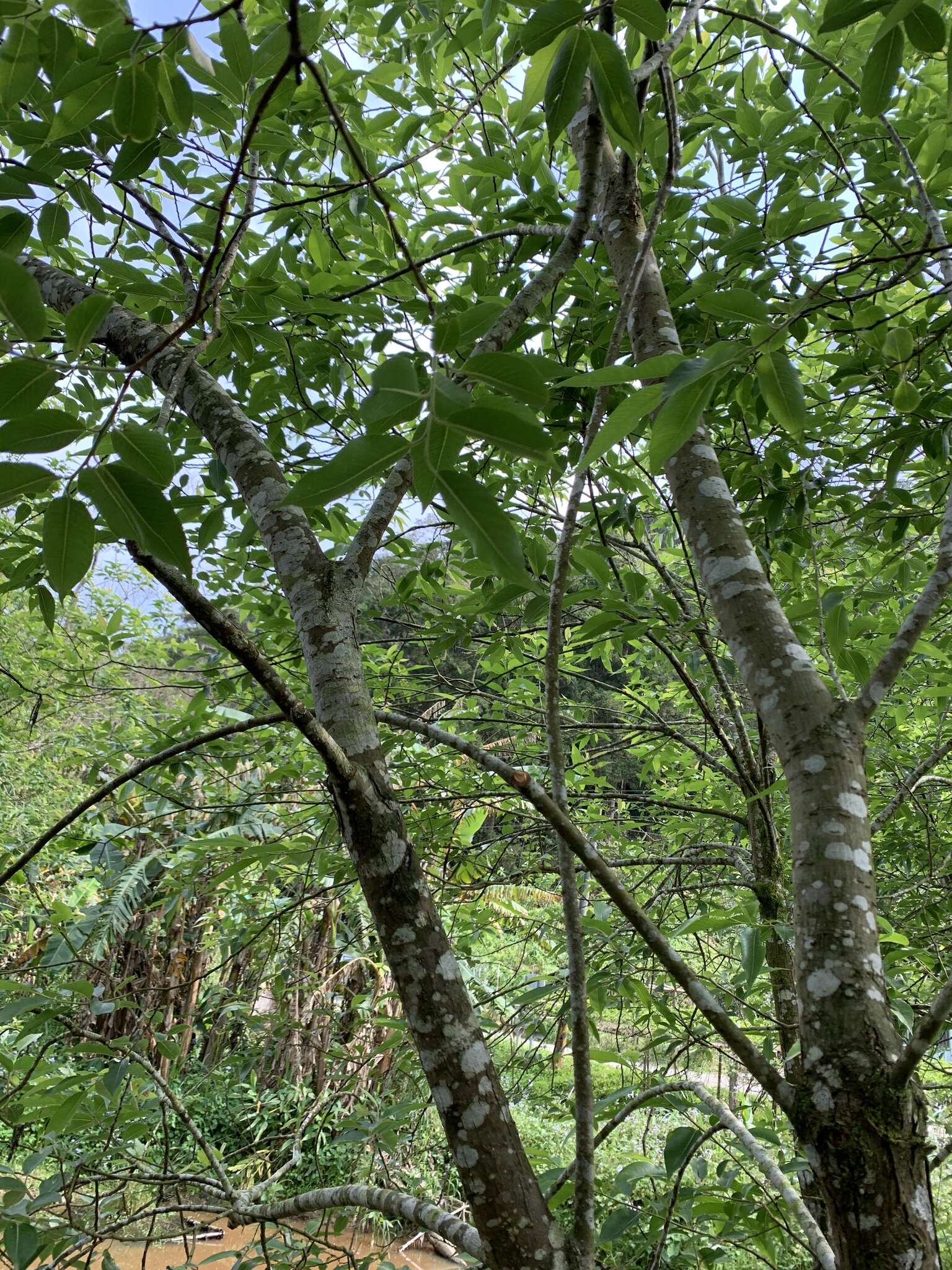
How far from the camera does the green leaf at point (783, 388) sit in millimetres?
789

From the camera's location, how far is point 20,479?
0.54m

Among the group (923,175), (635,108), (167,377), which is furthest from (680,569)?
(635,108)

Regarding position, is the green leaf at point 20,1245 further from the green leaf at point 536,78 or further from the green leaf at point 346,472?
the green leaf at point 536,78

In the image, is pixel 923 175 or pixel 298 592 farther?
pixel 923 175

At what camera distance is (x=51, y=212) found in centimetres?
121

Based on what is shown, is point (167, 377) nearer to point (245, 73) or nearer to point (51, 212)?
point (51, 212)

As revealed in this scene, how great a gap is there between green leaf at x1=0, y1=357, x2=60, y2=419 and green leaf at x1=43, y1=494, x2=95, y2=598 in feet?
0.23

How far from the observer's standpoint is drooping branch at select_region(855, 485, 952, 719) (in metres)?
0.81

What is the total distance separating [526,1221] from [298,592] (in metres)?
0.78

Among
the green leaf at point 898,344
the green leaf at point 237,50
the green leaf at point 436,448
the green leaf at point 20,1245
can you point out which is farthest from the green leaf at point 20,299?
the green leaf at point 20,1245

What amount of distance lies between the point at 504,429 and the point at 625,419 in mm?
171

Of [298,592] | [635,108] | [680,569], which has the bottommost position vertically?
[298,592]

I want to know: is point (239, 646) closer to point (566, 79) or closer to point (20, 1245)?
point (566, 79)

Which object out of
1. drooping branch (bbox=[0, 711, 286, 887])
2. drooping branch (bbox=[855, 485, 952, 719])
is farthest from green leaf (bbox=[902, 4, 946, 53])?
drooping branch (bbox=[0, 711, 286, 887])
